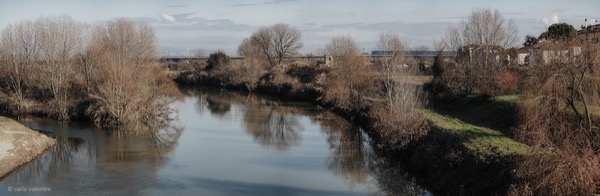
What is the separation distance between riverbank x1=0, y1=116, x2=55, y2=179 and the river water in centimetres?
41

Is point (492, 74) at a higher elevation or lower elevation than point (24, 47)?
lower

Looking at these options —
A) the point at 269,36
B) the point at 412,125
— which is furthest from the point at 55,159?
the point at 269,36

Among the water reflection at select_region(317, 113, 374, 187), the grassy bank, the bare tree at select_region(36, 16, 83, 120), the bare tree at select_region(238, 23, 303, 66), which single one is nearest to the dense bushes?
the bare tree at select_region(36, 16, 83, 120)

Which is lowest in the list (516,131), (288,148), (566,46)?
(288,148)

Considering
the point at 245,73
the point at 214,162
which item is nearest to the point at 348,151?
the point at 214,162

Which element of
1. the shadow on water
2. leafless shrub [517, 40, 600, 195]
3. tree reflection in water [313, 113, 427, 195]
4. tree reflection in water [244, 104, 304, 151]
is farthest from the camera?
tree reflection in water [244, 104, 304, 151]

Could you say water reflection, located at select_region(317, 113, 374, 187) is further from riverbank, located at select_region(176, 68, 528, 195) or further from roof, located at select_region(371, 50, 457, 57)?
roof, located at select_region(371, 50, 457, 57)

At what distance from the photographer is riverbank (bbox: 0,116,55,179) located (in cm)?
1986

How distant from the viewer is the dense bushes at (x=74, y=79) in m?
31.6

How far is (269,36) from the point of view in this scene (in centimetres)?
8294

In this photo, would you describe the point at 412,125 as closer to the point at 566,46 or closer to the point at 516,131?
the point at 516,131

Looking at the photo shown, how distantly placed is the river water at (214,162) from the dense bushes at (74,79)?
1.77m

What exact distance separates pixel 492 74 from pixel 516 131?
16796mm

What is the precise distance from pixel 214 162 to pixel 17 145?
8.20m
